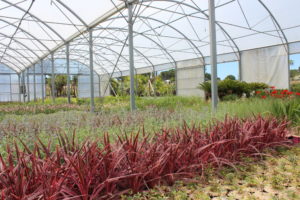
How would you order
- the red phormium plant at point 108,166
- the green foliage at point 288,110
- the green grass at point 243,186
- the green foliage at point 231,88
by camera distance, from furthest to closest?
the green foliage at point 231,88 < the green foliage at point 288,110 < the green grass at point 243,186 < the red phormium plant at point 108,166

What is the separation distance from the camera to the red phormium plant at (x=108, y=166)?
166 cm

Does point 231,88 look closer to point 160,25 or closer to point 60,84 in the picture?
point 160,25

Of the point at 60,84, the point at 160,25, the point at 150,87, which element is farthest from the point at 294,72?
the point at 60,84

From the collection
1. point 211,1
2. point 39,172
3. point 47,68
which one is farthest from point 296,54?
point 47,68

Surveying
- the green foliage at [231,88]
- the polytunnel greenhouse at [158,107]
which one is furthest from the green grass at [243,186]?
the green foliage at [231,88]

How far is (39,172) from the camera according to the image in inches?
69.8

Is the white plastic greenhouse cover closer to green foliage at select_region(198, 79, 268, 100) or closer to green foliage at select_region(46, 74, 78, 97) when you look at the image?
green foliage at select_region(198, 79, 268, 100)

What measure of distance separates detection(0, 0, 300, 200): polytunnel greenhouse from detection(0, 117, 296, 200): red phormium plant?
1 cm

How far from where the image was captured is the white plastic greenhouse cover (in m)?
11.1

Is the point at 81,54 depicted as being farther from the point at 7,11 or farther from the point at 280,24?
the point at 280,24

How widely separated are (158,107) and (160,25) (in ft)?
24.1

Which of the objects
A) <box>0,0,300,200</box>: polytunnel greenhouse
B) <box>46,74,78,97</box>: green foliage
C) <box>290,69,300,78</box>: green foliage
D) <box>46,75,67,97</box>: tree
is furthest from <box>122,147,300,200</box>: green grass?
<box>46,75,67,97</box>: tree

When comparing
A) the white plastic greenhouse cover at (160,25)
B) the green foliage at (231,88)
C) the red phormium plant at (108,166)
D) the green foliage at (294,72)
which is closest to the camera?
the red phormium plant at (108,166)

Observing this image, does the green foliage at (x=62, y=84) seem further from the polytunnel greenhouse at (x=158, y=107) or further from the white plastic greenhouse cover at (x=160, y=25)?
the white plastic greenhouse cover at (x=160, y=25)
